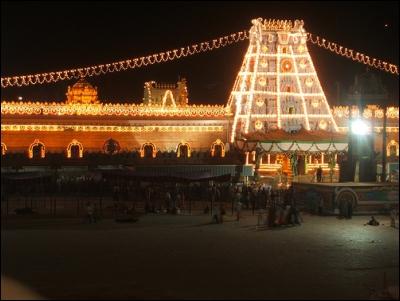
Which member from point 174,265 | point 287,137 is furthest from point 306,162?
point 174,265

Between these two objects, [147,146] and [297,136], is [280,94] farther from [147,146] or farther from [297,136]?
[147,146]

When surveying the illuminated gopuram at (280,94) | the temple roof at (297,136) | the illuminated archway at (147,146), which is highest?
the illuminated gopuram at (280,94)

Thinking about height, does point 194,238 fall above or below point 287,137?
below

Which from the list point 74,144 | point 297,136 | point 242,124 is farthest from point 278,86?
point 74,144

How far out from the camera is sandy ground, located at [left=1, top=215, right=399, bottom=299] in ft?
45.8

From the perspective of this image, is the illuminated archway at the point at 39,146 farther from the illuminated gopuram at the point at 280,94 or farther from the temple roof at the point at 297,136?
the temple roof at the point at 297,136

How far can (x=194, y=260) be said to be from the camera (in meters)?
17.2

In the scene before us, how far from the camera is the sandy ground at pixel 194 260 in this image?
14.0m

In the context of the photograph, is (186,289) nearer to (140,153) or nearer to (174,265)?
(174,265)

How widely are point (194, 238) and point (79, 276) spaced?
6.67 m

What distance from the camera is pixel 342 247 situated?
784 inches

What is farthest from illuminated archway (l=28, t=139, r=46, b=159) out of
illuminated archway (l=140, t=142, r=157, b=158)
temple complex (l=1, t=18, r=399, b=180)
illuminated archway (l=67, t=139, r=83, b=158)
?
illuminated archway (l=140, t=142, r=157, b=158)

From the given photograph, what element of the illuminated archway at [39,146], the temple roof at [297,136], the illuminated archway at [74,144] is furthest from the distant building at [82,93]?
the temple roof at [297,136]

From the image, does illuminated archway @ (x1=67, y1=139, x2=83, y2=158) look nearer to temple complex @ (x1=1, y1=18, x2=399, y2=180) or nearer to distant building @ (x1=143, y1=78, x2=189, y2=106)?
temple complex @ (x1=1, y1=18, x2=399, y2=180)
